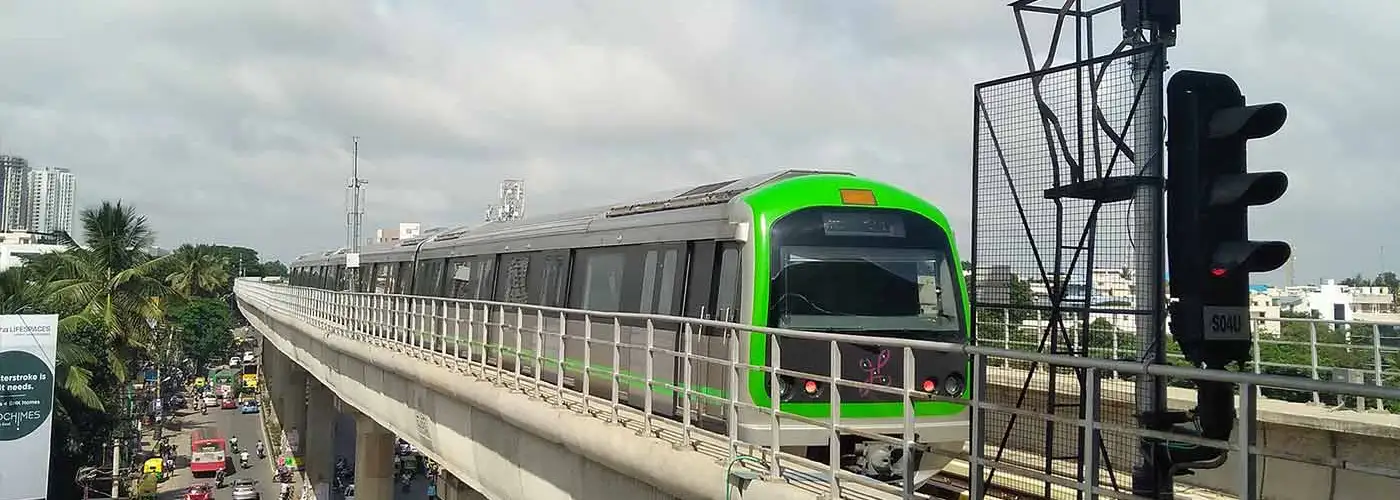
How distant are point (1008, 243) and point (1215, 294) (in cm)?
141

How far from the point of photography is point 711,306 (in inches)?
370

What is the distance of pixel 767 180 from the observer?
9.67 m

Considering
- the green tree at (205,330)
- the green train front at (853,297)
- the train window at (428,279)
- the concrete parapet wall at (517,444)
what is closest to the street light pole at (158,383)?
the green tree at (205,330)

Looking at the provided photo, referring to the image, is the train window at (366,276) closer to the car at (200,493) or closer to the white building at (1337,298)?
the car at (200,493)

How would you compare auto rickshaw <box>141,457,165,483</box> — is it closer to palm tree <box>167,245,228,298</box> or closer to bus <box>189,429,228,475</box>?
bus <box>189,429,228,475</box>

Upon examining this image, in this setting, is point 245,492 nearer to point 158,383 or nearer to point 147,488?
point 147,488

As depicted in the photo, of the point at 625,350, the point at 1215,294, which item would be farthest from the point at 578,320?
the point at 1215,294

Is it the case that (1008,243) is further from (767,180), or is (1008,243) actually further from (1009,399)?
(1009,399)

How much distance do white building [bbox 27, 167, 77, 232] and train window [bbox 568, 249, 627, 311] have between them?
568 feet

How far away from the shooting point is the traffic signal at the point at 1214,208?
16.1 feet

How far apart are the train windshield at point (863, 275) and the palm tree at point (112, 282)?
3210 centimetres

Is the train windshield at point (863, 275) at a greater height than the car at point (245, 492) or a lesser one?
greater

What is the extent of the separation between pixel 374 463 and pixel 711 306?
64.0 feet

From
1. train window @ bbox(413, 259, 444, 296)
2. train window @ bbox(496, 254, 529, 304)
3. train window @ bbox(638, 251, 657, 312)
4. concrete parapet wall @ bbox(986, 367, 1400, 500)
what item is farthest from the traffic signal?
train window @ bbox(413, 259, 444, 296)
